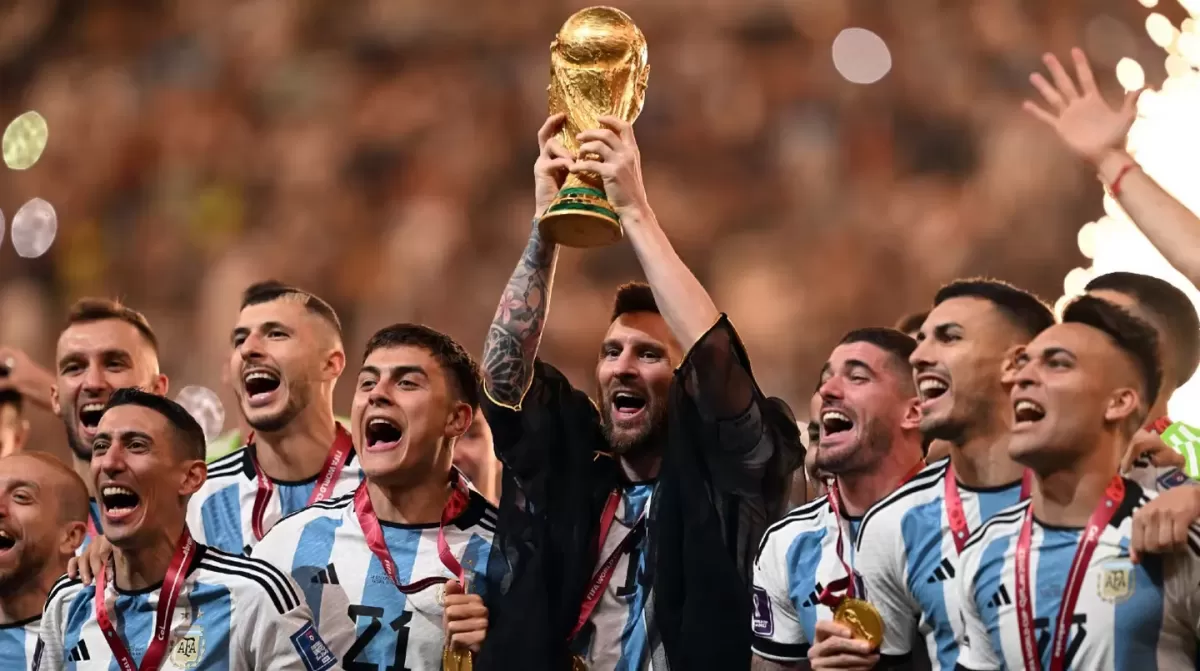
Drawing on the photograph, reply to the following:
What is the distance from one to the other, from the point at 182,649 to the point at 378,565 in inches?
17.7

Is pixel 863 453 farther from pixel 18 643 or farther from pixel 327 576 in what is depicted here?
pixel 18 643

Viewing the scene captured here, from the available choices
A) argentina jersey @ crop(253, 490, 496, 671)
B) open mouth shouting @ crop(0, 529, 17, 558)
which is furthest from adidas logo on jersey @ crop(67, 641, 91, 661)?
open mouth shouting @ crop(0, 529, 17, 558)

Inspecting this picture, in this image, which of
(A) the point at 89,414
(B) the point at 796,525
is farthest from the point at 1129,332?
(A) the point at 89,414

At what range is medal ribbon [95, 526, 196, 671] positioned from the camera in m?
3.36

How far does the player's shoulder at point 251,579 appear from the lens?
3371mm

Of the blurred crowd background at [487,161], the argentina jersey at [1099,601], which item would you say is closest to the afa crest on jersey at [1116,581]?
the argentina jersey at [1099,601]

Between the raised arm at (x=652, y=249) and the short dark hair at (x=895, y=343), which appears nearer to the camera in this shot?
the raised arm at (x=652, y=249)

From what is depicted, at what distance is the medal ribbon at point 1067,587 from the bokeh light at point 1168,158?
1306 millimetres

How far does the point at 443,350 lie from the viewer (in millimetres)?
3779

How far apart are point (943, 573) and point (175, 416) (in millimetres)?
1684

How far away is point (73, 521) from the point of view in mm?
4012

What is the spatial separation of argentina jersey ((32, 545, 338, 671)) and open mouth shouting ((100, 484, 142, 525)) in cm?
15

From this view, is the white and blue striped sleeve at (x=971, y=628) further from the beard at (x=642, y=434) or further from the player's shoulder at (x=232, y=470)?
the player's shoulder at (x=232, y=470)

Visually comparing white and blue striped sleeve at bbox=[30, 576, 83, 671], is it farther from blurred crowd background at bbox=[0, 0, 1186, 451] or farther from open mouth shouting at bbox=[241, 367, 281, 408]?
blurred crowd background at bbox=[0, 0, 1186, 451]
